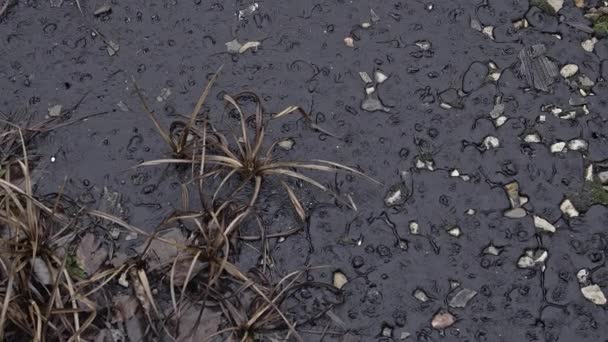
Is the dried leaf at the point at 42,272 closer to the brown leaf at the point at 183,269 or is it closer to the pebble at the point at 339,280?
the brown leaf at the point at 183,269

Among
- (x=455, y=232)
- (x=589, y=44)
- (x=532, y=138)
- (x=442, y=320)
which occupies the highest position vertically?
(x=589, y=44)

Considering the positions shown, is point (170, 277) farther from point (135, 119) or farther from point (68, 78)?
point (68, 78)

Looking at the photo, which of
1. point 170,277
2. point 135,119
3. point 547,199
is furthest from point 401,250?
point 135,119

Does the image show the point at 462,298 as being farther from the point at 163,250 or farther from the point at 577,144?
the point at 163,250

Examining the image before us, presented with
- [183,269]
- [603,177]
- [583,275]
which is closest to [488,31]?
[603,177]

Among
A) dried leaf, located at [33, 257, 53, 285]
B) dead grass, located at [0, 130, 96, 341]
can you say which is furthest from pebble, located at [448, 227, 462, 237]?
dried leaf, located at [33, 257, 53, 285]

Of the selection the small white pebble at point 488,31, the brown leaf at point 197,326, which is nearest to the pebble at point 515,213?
the small white pebble at point 488,31

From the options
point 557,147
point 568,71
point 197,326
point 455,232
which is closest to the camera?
point 197,326
